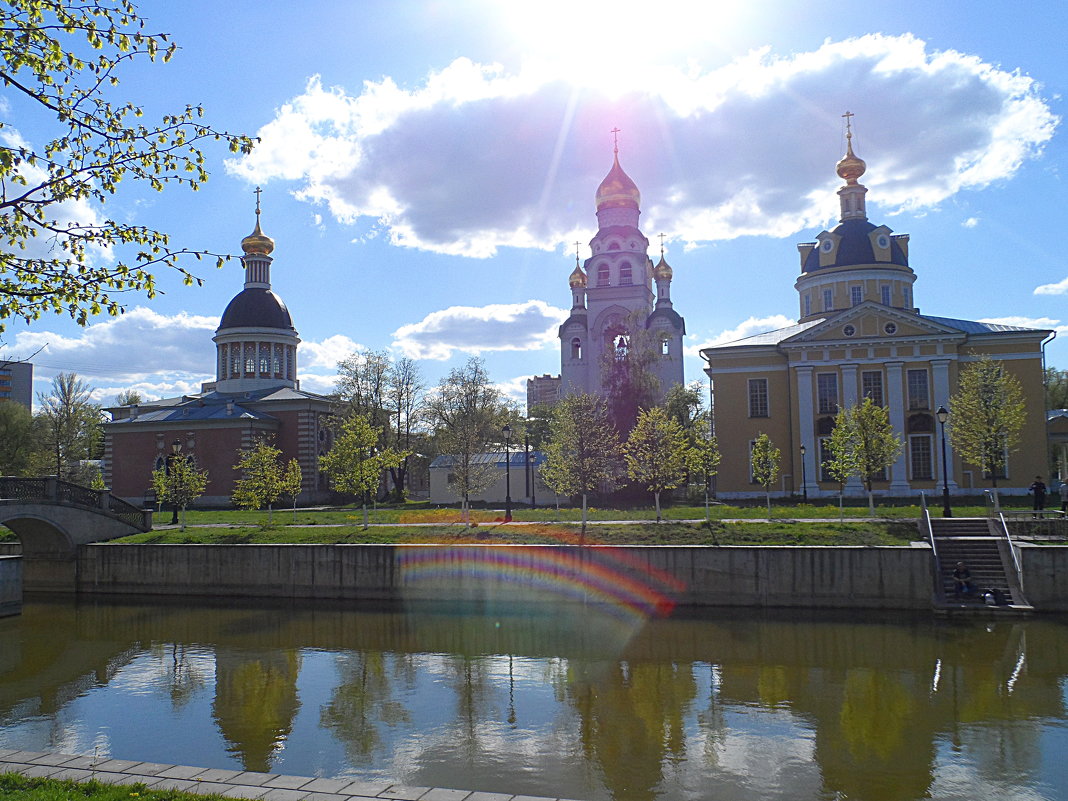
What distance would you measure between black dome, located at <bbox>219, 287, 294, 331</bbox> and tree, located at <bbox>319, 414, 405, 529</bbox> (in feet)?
90.7

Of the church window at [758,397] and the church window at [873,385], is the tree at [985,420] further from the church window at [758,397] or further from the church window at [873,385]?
the church window at [758,397]

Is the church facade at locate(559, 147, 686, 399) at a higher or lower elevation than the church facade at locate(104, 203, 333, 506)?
higher

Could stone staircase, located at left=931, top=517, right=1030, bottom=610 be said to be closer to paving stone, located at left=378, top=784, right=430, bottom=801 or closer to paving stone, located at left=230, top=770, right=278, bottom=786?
paving stone, located at left=378, top=784, right=430, bottom=801

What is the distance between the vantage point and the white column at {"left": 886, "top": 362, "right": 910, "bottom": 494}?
41.0 metres

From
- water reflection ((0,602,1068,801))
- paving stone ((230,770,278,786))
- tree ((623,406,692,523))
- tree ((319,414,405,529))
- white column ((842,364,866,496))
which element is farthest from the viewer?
white column ((842,364,866,496))

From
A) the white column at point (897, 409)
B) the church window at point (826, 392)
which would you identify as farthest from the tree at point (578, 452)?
the white column at point (897, 409)

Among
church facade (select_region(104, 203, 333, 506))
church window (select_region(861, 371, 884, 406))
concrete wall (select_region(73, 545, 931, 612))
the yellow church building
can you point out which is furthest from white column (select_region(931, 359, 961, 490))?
church facade (select_region(104, 203, 333, 506))

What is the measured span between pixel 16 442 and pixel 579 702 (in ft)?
192

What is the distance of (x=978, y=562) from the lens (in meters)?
24.1

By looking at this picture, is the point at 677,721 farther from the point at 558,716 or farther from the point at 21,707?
the point at 21,707

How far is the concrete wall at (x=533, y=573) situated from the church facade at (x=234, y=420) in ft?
68.0

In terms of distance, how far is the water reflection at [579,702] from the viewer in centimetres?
1171

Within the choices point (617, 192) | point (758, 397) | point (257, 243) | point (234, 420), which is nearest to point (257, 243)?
point (257, 243)

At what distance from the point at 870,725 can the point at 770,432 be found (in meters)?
30.7
